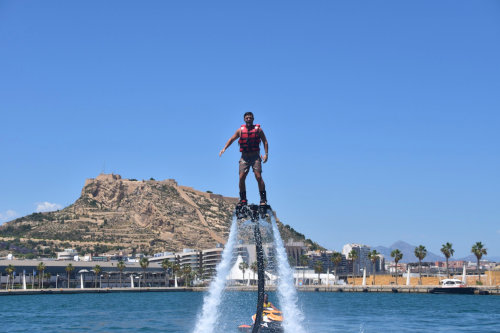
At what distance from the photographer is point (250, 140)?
19.2 meters

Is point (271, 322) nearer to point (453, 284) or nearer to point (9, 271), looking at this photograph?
point (453, 284)

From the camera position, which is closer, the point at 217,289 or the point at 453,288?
the point at 217,289

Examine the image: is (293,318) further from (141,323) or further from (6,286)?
(6,286)

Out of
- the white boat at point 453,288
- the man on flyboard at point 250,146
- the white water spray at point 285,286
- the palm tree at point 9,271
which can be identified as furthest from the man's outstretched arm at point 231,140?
the palm tree at point 9,271

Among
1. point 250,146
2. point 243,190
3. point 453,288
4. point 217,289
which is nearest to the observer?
point 250,146

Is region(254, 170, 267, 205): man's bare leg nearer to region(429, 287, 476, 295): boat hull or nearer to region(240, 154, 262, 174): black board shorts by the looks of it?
region(240, 154, 262, 174): black board shorts

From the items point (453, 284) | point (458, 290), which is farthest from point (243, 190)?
point (453, 284)

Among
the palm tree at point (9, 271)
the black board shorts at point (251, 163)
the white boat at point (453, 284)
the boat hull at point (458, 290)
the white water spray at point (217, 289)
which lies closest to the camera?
the black board shorts at point (251, 163)

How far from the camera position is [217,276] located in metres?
23.6

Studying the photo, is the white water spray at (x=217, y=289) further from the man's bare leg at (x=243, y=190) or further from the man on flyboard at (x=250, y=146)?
the man on flyboard at (x=250, y=146)

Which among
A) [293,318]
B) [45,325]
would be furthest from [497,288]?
[293,318]

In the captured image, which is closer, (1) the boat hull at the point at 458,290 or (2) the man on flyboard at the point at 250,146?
(2) the man on flyboard at the point at 250,146

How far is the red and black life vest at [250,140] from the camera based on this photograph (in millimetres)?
19141

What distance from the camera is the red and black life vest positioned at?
1914cm
